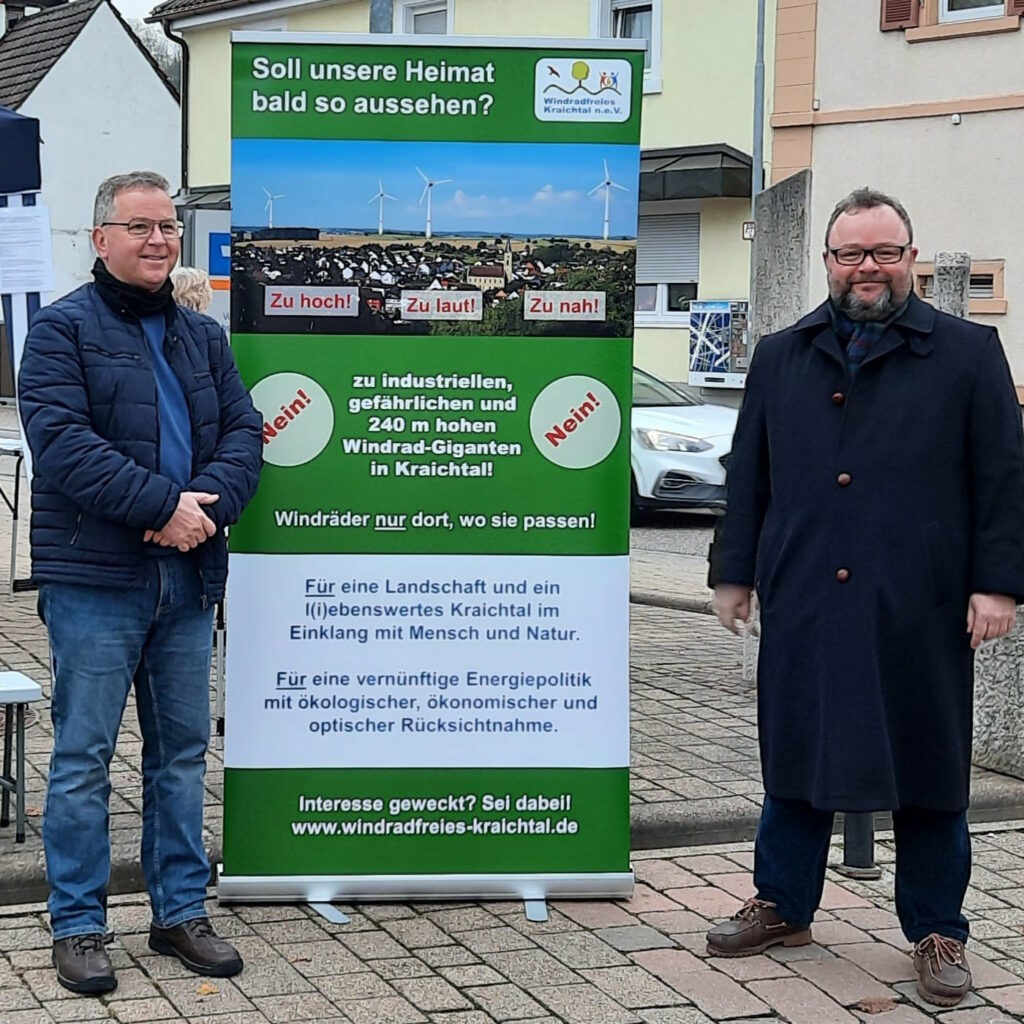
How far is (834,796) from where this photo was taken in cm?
435

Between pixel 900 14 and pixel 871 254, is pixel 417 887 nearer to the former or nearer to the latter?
pixel 871 254

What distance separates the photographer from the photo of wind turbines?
4816 mm

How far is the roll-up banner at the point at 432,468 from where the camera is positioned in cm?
483

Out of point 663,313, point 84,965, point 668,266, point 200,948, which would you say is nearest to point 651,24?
point 668,266

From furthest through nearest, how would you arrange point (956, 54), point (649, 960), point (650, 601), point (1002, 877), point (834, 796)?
point (956, 54) < point (650, 601) < point (1002, 877) < point (649, 960) < point (834, 796)

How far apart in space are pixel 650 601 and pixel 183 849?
6.95 meters

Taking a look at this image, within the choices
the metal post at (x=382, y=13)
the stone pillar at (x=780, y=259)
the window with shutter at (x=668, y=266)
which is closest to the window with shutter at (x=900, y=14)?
the window with shutter at (x=668, y=266)

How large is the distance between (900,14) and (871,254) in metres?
16.0

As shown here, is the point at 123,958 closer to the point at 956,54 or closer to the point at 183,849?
the point at 183,849

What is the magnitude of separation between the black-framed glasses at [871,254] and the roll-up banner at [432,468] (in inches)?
28.6

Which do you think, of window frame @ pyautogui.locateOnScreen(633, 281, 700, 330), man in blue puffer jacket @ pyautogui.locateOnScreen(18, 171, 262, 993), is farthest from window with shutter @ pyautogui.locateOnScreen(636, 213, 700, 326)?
man in blue puffer jacket @ pyautogui.locateOnScreen(18, 171, 262, 993)

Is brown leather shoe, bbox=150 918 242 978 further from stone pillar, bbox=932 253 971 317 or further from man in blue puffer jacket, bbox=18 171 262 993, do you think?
stone pillar, bbox=932 253 971 317


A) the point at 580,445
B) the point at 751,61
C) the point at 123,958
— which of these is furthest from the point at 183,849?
the point at 751,61

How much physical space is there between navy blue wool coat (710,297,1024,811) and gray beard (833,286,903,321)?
1.8 inches
